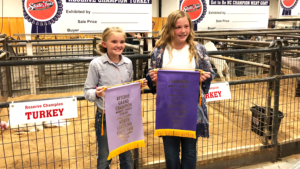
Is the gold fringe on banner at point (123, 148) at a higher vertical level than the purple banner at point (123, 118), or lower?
lower

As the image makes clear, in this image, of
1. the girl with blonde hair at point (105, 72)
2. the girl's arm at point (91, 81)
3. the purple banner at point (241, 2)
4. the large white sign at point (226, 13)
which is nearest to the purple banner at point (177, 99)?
the girl with blonde hair at point (105, 72)

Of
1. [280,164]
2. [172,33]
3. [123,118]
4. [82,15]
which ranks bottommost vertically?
[280,164]

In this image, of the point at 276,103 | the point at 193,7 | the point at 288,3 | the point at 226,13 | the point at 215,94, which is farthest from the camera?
the point at 288,3

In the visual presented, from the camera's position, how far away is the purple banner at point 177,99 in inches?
68.9

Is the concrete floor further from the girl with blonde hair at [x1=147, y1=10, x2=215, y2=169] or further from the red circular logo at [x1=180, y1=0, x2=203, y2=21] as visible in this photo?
the red circular logo at [x1=180, y1=0, x2=203, y2=21]

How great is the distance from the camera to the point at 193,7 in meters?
5.04

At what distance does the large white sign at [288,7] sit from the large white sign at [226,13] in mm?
1034

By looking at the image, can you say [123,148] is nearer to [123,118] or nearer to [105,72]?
[123,118]

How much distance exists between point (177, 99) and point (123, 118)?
1.43ft

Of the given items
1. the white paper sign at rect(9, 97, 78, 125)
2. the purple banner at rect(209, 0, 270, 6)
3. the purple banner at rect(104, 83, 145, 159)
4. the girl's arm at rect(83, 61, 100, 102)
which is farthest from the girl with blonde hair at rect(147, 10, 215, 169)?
the purple banner at rect(209, 0, 270, 6)

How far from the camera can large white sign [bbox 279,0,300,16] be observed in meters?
6.29

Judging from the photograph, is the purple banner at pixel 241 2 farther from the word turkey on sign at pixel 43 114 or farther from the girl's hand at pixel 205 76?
the word turkey on sign at pixel 43 114

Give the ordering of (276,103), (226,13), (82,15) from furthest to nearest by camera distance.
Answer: (226,13), (82,15), (276,103)

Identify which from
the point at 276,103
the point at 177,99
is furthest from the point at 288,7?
the point at 177,99
